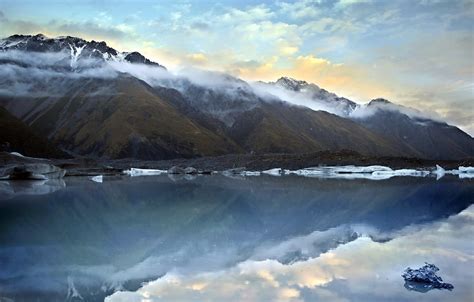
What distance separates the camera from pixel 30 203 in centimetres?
2745

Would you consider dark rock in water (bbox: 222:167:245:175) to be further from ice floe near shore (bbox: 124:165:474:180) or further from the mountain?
the mountain

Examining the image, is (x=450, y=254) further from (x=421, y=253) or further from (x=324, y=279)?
(x=324, y=279)

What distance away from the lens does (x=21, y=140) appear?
4321 inches

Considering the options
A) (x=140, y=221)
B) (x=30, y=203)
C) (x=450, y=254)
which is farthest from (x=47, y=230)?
(x=450, y=254)

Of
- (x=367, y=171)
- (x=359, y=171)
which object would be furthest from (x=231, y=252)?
(x=367, y=171)

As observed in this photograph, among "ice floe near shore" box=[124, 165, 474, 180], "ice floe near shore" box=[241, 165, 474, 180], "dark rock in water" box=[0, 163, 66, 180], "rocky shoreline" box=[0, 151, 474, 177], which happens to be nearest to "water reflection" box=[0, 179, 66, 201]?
"dark rock in water" box=[0, 163, 66, 180]

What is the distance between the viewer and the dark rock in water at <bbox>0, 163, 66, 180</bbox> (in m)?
56.5

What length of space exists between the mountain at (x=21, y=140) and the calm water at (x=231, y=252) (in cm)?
8862

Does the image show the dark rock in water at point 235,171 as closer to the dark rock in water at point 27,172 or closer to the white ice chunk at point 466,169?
the dark rock in water at point 27,172

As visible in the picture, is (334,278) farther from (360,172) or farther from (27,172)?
(360,172)

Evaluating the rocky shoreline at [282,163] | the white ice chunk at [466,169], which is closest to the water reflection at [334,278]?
the rocky shoreline at [282,163]

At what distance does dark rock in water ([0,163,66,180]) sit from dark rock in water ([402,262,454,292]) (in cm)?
5422

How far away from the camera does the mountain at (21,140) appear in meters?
107

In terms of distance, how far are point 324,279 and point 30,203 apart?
21799mm
